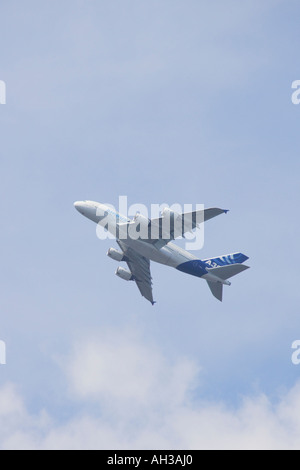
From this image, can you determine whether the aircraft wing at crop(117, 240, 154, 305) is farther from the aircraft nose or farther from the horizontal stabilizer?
the horizontal stabilizer

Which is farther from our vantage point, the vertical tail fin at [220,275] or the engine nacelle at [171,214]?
the vertical tail fin at [220,275]

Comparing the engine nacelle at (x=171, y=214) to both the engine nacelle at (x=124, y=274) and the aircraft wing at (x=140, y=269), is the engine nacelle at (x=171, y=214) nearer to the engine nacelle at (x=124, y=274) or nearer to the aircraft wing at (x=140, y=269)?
the aircraft wing at (x=140, y=269)

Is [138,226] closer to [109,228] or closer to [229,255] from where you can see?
[109,228]

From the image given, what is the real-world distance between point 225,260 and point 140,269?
1467cm

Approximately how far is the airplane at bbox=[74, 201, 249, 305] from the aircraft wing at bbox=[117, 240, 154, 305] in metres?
0.17

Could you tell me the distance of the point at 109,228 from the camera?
340 feet

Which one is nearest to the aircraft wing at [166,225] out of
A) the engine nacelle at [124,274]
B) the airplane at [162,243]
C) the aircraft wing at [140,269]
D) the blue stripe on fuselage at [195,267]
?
the airplane at [162,243]

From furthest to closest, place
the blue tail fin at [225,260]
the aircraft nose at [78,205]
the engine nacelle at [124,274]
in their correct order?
the engine nacelle at [124,274]
the aircraft nose at [78,205]
the blue tail fin at [225,260]

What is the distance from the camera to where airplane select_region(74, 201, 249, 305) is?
325 ft

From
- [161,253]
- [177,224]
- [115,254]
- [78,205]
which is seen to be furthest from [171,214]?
[78,205]

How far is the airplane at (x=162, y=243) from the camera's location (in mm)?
99000

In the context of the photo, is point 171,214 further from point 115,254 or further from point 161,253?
point 115,254
